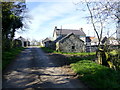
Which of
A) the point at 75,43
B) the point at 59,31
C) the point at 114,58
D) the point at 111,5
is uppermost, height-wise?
the point at 59,31

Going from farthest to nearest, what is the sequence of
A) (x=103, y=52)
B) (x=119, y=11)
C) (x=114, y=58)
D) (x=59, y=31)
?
(x=59, y=31) → (x=103, y=52) → (x=114, y=58) → (x=119, y=11)

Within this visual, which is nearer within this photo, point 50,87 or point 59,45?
point 50,87

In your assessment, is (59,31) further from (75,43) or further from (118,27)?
(118,27)

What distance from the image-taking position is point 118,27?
8.73 metres

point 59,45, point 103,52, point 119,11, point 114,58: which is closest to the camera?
point 119,11

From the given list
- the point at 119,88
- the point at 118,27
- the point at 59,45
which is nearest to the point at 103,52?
the point at 118,27

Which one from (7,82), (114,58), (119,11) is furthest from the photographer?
(114,58)

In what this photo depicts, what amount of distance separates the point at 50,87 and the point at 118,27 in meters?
6.74

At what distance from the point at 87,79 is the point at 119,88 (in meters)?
1.70

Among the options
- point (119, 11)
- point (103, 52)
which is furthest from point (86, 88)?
point (103, 52)

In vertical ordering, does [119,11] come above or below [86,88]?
above

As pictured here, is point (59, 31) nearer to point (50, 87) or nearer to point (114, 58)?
point (114, 58)

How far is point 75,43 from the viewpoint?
2720cm

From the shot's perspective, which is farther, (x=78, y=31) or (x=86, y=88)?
(x=78, y=31)
